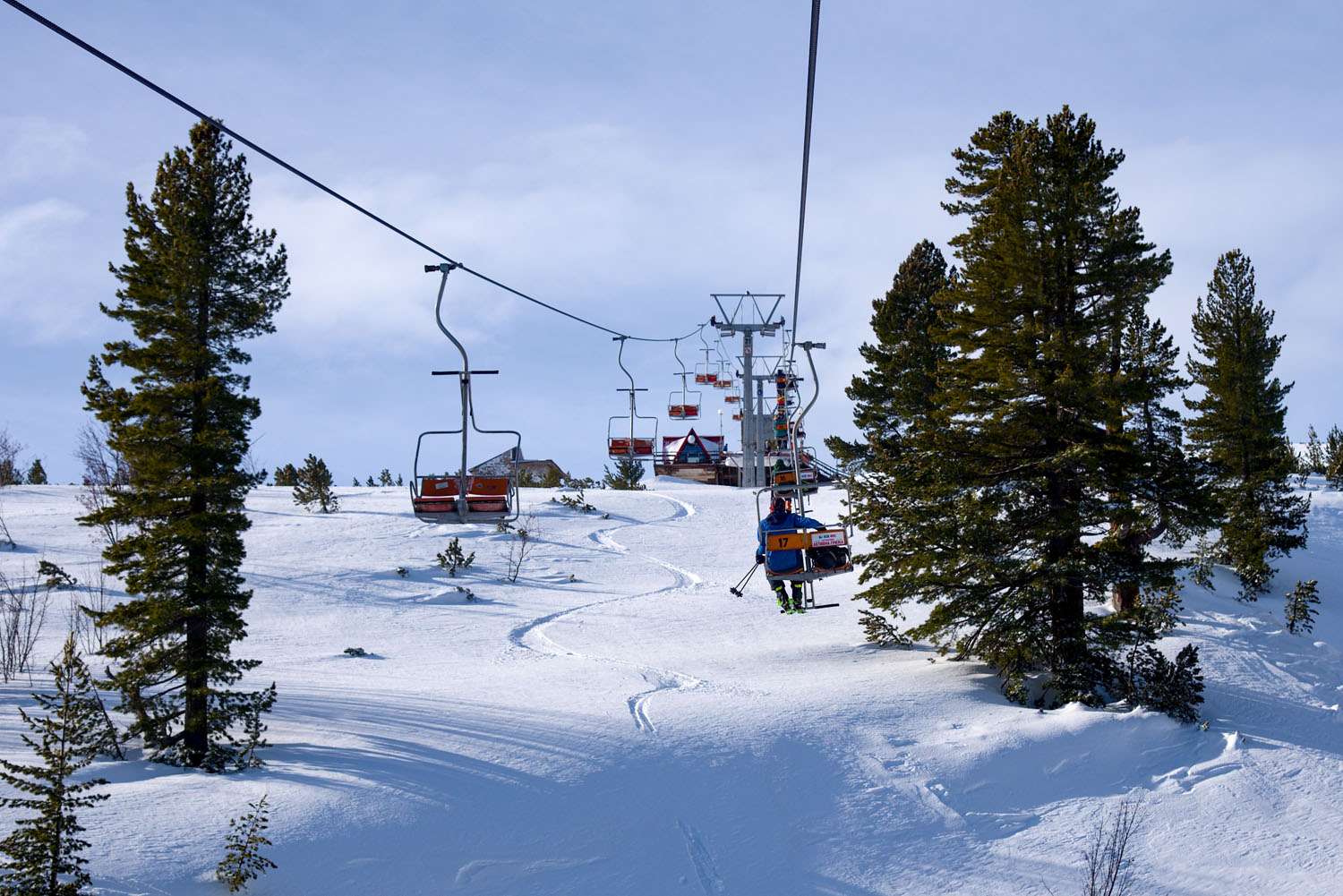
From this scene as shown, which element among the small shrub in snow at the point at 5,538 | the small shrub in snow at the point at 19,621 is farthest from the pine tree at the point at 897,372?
the small shrub in snow at the point at 5,538

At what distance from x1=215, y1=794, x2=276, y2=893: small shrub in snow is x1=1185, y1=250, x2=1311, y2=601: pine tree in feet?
82.0

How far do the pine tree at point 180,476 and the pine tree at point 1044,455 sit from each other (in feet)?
31.7

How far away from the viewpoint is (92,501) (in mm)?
29000

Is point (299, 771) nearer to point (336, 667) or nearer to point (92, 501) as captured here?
point (336, 667)

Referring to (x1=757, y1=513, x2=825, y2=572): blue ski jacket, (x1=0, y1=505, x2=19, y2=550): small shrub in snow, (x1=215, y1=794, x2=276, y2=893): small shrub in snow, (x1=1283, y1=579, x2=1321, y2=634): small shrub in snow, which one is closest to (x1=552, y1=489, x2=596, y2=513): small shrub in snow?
(x1=0, y1=505, x2=19, y2=550): small shrub in snow

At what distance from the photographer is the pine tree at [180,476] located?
11.0 metres

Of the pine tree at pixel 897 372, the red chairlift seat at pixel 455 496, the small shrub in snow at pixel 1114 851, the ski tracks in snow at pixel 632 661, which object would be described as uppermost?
the pine tree at pixel 897 372

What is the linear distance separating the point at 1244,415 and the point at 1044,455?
55.2 ft

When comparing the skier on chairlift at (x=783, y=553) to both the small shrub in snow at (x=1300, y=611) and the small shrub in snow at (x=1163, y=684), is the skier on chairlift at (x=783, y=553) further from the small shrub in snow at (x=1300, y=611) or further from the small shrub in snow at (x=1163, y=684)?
the small shrub in snow at (x=1300, y=611)

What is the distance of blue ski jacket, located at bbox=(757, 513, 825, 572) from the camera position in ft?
45.8

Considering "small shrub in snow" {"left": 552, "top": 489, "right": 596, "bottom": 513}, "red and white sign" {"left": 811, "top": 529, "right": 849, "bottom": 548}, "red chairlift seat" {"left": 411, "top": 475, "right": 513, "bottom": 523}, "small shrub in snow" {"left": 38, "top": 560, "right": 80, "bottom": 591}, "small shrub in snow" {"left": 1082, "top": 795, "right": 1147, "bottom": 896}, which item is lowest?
"small shrub in snow" {"left": 1082, "top": 795, "right": 1147, "bottom": 896}

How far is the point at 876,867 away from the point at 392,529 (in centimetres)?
2330

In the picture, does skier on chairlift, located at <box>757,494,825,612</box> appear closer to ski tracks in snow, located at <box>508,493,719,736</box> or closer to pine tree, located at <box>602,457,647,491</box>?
ski tracks in snow, located at <box>508,493,719,736</box>

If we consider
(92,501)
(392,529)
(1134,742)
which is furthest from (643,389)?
(1134,742)
